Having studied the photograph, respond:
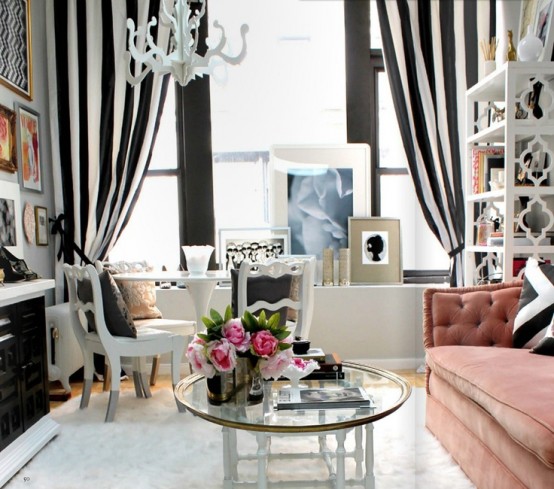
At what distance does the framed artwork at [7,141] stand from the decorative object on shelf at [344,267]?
2.48 meters

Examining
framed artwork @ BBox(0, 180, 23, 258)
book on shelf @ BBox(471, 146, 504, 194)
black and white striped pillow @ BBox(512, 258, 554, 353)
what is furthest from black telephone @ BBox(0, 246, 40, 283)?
book on shelf @ BBox(471, 146, 504, 194)

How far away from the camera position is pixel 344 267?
3941 mm

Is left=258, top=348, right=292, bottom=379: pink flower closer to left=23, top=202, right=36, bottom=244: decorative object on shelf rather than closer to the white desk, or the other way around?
the white desk

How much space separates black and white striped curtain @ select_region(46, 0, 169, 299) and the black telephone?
1.33m

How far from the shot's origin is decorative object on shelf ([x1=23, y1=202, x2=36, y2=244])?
350cm

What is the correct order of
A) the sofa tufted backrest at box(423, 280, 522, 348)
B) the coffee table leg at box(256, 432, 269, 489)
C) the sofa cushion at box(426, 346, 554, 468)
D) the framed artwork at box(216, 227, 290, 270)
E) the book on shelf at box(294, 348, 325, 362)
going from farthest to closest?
the framed artwork at box(216, 227, 290, 270), the sofa tufted backrest at box(423, 280, 522, 348), the book on shelf at box(294, 348, 325, 362), the coffee table leg at box(256, 432, 269, 489), the sofa cushion at box(426, 346, 554, 468)

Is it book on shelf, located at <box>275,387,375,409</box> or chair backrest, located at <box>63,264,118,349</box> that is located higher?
chair backrest, located at <box>63,264,118,349</box>

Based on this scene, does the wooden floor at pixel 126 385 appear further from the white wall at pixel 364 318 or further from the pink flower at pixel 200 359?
the pink flower at pixel 200 359

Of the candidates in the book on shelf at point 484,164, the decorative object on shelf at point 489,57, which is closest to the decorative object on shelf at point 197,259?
the book on shelf at point 484,164

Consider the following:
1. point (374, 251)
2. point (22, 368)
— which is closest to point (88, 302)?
point (22, 368)

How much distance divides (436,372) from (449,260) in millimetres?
1767

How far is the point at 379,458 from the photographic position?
2.33 metres

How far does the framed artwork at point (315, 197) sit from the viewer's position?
408 centimetres

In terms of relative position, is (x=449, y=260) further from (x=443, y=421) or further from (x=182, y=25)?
(x=182, y=25)
